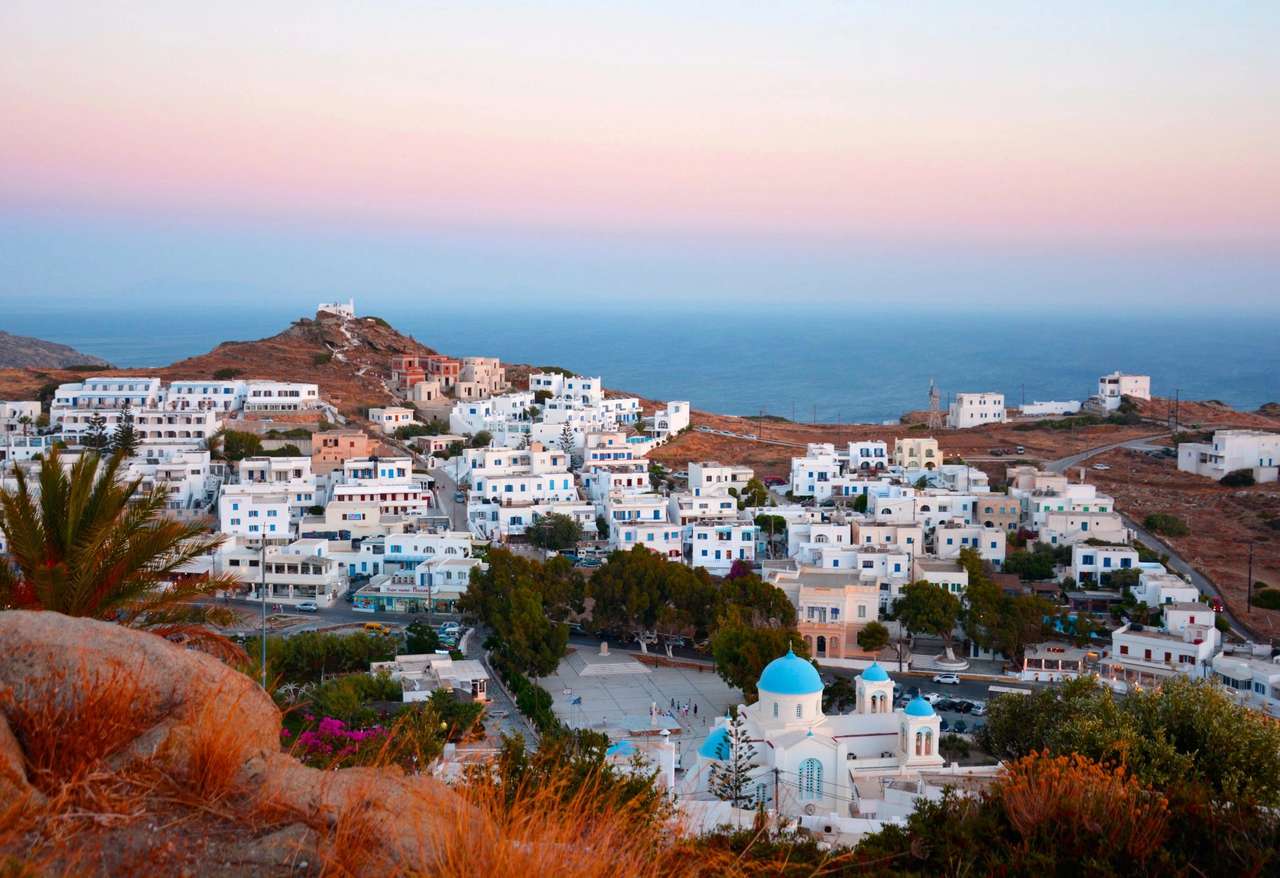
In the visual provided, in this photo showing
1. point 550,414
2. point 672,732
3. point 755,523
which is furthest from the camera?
point 550,414

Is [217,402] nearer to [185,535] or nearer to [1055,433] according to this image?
[1055,433]

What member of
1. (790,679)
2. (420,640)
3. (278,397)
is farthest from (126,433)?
(790,679)

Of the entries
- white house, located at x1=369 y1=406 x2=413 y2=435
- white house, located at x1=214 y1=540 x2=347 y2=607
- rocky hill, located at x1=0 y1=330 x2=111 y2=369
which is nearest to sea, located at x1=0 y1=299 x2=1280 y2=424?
rocky hill, located at x1=0 y1=330 x2=111 y2=369

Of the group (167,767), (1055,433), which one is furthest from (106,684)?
(1055,433)

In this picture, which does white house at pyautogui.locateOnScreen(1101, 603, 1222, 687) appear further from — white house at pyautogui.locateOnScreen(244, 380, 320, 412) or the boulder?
white house at pyautogui.locateOnScreen(244, 380, 320, 412)

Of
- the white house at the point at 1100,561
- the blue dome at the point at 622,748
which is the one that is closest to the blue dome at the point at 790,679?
the blue dome at the point at 622,748

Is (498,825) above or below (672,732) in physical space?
above

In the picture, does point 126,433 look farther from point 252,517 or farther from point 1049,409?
point 1049,409
